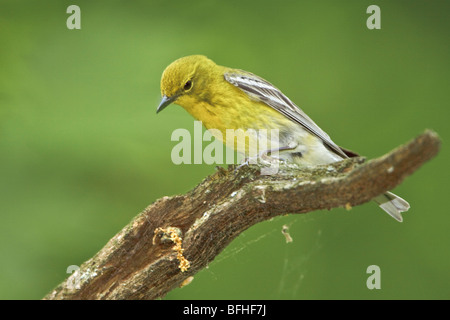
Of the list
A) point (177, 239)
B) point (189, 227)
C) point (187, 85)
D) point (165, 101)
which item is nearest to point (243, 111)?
point (187, 85)

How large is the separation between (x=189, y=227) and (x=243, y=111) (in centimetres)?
127

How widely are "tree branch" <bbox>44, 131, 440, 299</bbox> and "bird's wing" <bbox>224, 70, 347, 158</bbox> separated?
100 centimetres

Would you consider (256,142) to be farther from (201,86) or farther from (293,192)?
(293,192)

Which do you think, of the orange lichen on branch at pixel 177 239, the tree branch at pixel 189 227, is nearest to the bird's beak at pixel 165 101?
the tree branch at pixel 189 227

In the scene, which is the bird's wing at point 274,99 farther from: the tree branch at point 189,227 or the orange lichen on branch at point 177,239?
the orange lichen on branch at point 177,239

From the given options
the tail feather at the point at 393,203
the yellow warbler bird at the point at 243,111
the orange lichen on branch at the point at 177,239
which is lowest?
the orange lichen on branch at the point at 177,239

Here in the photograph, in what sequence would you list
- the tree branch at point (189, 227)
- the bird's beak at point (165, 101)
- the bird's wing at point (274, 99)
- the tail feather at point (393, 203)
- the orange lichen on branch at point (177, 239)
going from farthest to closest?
the bird's wing at point (274, 99) < the bird's beak at point (165, 101) < the tail feather at point (393, 203) < the orange lichen on branch at point (177, 239) < the tree branch at point (189, 227)

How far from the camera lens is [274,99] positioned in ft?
14.7

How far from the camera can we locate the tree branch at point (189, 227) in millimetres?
3082

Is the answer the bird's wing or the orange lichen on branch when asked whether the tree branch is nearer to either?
the orange lichen on branch

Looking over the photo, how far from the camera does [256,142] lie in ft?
13.7

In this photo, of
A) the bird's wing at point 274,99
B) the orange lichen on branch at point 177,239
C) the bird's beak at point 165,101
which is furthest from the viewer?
the bird's wing at point 274,99

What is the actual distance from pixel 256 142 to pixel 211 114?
1.44 ft

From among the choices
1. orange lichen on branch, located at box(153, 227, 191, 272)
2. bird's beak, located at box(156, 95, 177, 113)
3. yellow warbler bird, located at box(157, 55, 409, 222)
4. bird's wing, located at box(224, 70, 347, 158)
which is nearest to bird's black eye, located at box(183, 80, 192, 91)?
yellow warbler bird, located at box(157, 55, 409, 222)
